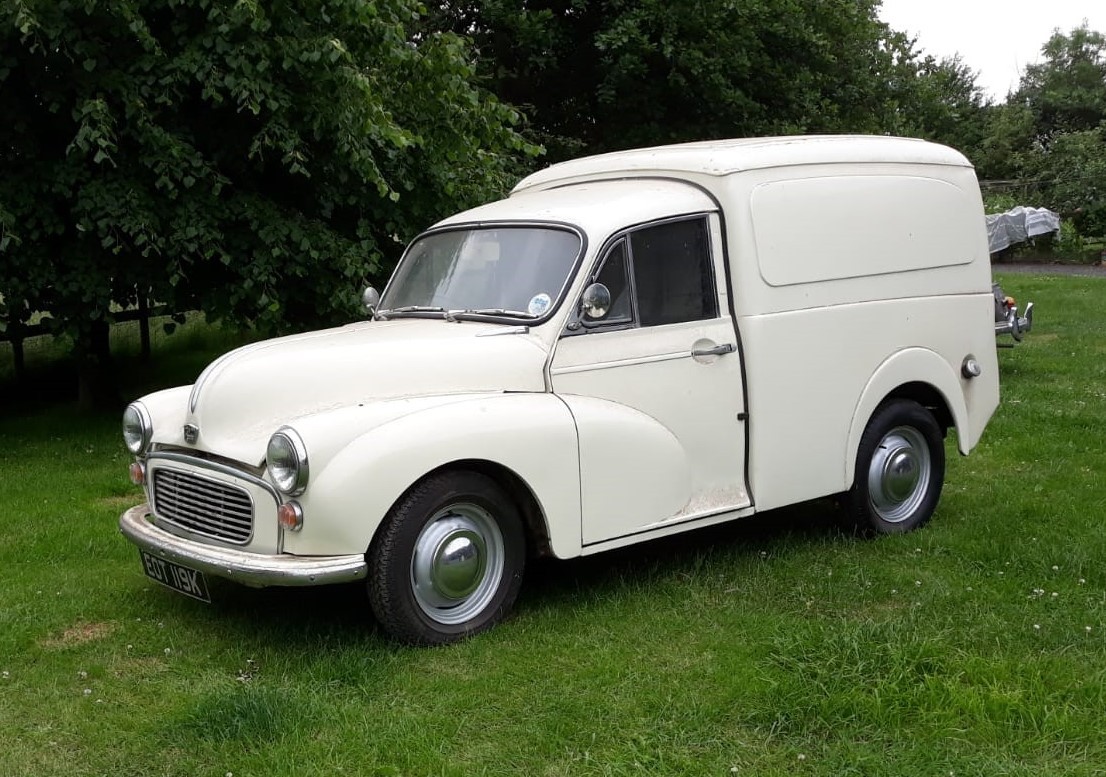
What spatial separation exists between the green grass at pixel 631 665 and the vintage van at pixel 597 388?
1.13 feet

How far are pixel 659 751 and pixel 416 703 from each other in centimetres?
98

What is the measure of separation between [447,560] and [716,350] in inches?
68.1

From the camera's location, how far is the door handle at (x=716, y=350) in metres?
5.50

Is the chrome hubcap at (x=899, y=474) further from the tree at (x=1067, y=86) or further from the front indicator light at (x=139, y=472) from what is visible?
the tree at (x=1067, y=86)

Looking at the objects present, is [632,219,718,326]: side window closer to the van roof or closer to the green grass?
the van roof

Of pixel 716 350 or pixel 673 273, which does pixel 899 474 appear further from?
pixel 673 273

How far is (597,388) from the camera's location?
17.1 ft

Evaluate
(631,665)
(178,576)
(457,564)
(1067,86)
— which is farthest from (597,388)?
(1067,86)

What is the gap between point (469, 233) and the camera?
5871 mm

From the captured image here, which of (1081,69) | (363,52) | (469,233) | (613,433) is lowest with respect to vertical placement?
(613,433)

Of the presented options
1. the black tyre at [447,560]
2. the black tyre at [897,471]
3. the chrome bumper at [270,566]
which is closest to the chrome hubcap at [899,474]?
the black tyre at [897,471]

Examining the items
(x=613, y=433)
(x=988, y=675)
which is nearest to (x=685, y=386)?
(x=613, y=433)

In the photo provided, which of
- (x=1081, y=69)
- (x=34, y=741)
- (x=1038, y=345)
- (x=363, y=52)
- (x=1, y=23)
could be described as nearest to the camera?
(x=34, y=741)

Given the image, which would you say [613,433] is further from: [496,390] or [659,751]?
[659,751]
